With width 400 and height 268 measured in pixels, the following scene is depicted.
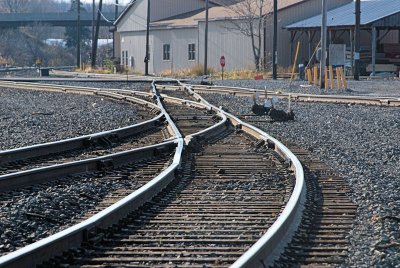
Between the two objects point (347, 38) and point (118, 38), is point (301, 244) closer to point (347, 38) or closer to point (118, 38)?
point (347, 38)

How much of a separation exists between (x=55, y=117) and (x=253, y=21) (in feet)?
130

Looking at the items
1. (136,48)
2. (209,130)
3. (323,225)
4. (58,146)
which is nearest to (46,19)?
(136,48)

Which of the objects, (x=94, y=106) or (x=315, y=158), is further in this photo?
(x=94, y=106)

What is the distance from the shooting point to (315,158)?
12266mm

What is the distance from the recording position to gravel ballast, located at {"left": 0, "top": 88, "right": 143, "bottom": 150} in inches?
612

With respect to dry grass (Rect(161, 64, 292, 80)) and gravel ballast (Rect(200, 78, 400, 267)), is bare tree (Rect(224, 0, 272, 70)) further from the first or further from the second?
gravel ballast (Rect(200, 78, 400, 267))

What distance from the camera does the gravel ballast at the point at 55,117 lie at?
15.5 meters

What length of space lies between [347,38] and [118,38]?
31.4 m

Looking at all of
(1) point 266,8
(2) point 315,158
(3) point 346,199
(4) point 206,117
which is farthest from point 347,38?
(3) point 346,199

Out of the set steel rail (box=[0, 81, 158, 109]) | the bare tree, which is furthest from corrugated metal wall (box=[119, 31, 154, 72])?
steel rail (box=[0, 81, 158, 109])

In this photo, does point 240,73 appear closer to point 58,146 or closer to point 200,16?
point 200,16

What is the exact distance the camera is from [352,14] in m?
52.1

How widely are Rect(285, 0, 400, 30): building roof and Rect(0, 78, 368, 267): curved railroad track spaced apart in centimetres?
3722

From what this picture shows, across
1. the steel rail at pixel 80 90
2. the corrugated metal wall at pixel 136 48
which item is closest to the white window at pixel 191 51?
the corrugated metal wall at pixel 136 48
